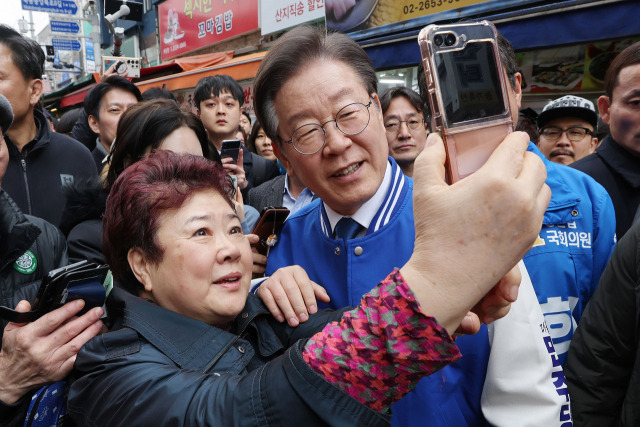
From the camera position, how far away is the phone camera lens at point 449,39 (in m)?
0.70

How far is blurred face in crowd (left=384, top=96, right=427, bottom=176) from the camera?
353 cm

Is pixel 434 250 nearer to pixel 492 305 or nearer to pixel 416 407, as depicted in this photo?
pixel 492 305

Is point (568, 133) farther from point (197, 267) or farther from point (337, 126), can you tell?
point (197, 267)

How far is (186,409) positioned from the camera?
83 centimetres

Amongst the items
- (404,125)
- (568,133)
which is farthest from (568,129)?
(404,125)

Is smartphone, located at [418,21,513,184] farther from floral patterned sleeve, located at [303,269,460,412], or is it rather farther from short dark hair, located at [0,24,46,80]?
short dark hair, located at [0,24,46,80]

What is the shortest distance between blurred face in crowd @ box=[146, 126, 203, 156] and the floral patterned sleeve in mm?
1659

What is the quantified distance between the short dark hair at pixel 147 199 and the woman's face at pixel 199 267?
27 millimetres

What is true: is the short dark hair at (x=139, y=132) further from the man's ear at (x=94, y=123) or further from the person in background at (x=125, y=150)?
the man's ear at (x=94, y=123)

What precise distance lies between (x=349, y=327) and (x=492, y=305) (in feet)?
0.79

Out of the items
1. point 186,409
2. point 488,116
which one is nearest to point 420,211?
point 488,116

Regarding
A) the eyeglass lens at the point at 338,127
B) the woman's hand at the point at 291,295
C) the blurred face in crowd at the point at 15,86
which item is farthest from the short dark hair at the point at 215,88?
the woman's hand at the point at 291,295

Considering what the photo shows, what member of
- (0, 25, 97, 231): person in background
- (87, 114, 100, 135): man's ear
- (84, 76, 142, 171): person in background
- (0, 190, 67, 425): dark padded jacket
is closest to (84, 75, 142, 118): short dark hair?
(84, 76, 142, 171): person in background

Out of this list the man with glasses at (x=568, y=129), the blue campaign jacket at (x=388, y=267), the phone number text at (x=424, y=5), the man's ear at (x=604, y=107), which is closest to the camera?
the blue campaign jacket at (x=388, y=267)
